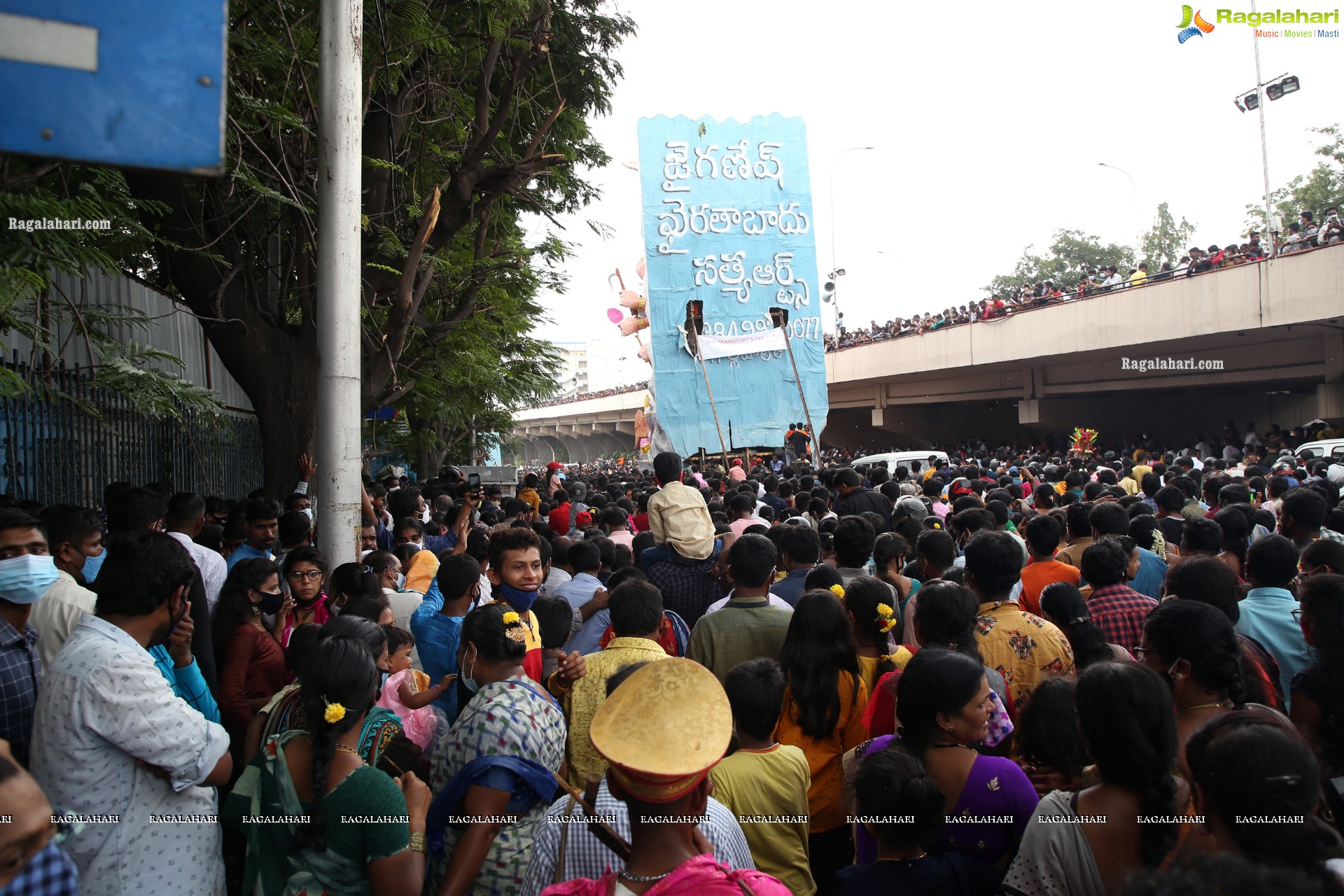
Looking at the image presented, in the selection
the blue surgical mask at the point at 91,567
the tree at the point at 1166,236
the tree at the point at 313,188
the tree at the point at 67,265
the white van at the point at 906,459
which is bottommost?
the blue surgical mask at the point at 91,567

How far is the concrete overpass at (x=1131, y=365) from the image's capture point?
19.0 metres

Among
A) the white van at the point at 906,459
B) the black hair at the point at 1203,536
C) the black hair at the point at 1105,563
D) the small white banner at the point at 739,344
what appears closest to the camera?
the black hair at the point at 1105,563

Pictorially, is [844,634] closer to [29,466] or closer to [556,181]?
[29,466]

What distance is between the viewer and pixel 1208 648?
108 inches

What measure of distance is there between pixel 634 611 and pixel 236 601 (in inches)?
71.7

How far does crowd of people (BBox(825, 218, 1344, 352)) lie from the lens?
1830cm

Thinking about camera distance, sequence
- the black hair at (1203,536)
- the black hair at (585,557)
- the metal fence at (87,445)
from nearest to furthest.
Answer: the black hair at (1203,536)
the black hair at (585,557)
the metal fence at (87,445)

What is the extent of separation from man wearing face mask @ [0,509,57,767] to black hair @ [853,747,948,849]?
248 centimetres

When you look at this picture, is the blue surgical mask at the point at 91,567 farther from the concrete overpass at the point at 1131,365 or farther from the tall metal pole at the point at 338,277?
the concrete overpass at the point at 1131,365

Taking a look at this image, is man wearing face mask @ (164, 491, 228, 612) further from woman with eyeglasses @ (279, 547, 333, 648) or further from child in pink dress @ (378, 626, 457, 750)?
child in pink dress @ (378, 626, 457, 750)

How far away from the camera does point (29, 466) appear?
718 cm

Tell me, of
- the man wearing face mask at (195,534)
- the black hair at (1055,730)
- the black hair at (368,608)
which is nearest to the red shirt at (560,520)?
the man wearing face mask at (195,534)

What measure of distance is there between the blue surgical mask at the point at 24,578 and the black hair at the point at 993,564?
3.53 m

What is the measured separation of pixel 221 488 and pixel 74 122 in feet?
39.9
